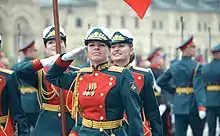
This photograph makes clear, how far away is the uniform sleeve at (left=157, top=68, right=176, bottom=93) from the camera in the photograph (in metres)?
13.5

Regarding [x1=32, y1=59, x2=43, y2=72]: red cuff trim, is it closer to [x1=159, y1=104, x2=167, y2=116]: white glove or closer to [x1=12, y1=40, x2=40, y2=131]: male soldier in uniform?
[x1=12, y1=40, x2=40, y2=131]: male soldier in uniform

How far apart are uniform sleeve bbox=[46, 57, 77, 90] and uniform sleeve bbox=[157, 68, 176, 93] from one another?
19.2 feet

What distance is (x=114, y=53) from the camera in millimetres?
8445

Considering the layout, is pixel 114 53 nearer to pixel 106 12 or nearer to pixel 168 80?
pixel 168 80

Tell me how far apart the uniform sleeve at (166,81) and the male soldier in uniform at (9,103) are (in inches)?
217

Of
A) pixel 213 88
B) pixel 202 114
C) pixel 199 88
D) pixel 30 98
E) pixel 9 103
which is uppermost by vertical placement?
pixel 9 103

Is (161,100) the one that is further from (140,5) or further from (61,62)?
(61,62)

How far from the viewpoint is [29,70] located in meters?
8.13

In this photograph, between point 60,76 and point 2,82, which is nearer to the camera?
point 60,76

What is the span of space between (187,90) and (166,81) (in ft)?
1.61

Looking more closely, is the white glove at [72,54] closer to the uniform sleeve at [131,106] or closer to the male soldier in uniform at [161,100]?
the uniform sleeve at [131,106]

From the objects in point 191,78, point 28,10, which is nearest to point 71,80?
point 191,78

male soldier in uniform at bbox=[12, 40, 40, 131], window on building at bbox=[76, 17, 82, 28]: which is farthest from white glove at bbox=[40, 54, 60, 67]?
window on building at bbox=[76, 17, 82, 28]

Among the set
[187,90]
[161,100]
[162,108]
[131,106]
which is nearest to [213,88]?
[161,100]
